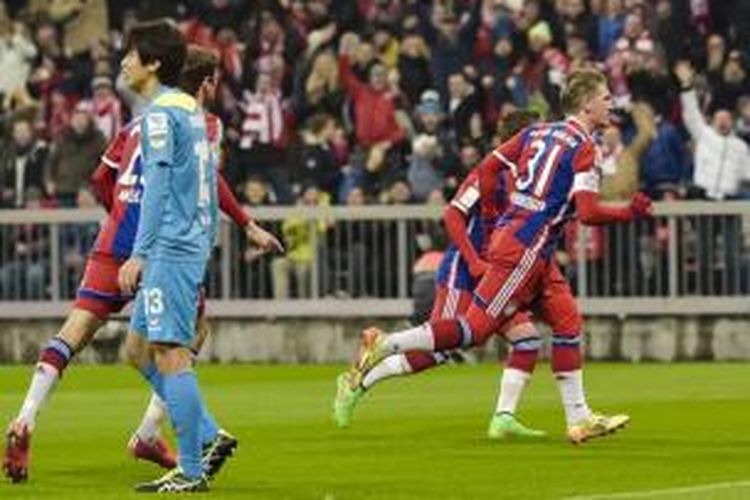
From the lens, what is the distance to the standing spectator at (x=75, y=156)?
3156 centimetres

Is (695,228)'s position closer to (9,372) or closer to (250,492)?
(9,372)

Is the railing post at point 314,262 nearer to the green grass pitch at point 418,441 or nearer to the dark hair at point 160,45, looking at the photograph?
the green grass pitch at point 418,441

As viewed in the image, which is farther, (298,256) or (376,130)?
(376,130)

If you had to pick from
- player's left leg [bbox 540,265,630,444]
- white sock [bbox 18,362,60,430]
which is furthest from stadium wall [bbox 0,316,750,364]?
white sock [bbox 18,362,60,430]

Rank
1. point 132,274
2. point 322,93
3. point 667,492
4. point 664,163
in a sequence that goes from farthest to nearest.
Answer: point 322,93
point 664,163
point 667,492
point 132,274

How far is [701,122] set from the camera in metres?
29.6

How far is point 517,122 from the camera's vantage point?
19141 millimetres

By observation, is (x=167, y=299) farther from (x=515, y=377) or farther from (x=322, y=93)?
(x=322, y=93)

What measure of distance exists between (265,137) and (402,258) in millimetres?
2810

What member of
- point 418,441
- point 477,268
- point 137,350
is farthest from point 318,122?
point 137,350

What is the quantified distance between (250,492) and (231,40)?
759 inches

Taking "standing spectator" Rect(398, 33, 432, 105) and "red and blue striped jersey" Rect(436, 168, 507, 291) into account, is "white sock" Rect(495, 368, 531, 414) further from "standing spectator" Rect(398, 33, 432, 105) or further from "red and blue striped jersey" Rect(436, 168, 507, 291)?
"standing spectator" Rect(398, 33, 432, 105)

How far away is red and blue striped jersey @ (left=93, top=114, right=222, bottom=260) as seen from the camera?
1617cm

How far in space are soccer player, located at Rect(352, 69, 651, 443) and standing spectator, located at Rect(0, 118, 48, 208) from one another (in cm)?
1407
